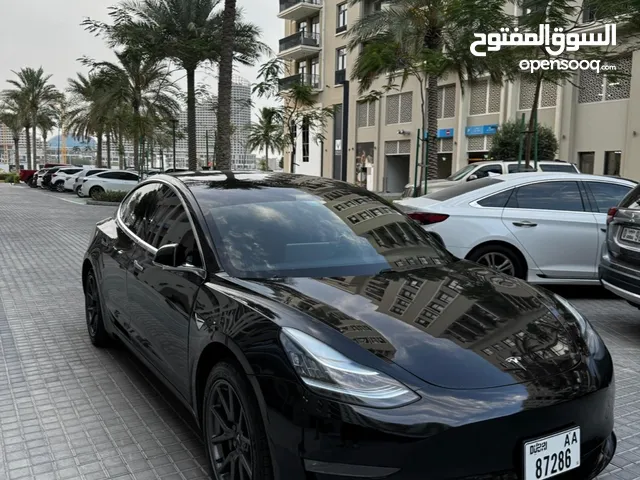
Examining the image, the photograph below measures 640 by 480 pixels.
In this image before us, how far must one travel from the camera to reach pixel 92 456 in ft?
11.0

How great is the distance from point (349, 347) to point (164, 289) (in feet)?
5.03

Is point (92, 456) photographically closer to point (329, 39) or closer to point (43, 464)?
point (43, 464)

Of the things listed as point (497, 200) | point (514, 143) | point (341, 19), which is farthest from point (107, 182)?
point (497, 200)

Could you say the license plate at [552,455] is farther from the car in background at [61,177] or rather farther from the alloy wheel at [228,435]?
the car in background at [61,177]

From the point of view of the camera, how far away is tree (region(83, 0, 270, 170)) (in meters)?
23.5

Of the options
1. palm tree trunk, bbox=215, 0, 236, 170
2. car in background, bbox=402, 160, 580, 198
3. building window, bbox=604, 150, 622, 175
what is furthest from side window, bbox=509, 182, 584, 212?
building window, bbox=604, 150, 622, 175

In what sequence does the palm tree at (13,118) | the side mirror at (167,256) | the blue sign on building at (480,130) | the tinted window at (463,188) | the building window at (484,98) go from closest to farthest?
the side mirror at (167,256)
the tinted window at (463,188)
the blue sign on building at (480,130)
the building window at (484,98)
the palm tree at (13,118)

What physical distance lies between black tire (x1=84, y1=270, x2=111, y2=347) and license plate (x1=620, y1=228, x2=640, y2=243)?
187 inches

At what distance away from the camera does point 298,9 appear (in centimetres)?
4684

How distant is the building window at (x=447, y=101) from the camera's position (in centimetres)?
3553

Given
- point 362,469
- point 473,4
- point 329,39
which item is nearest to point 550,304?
point 362,469

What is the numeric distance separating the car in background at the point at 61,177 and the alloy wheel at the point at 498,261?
112 feet

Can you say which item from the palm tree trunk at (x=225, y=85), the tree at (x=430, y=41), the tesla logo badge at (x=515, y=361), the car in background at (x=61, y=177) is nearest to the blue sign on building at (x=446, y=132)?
the tree at (x=430, y=41)

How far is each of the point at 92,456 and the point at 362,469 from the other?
192cm
